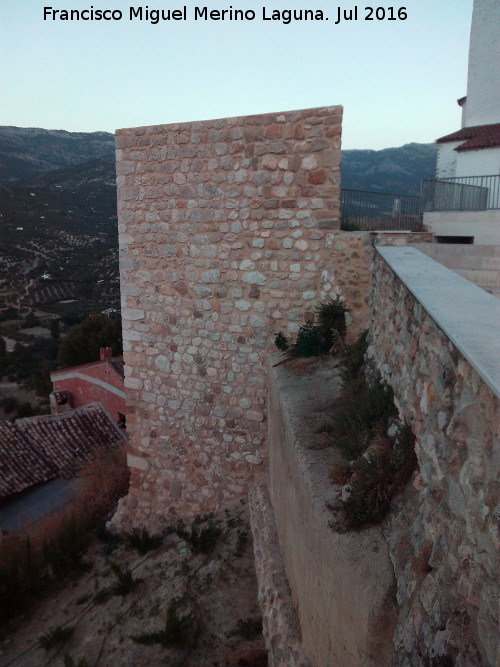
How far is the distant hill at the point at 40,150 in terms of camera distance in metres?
48.9

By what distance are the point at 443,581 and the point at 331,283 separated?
340cm

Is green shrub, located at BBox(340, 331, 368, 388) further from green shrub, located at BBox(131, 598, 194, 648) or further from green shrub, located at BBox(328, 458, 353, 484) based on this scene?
green shrub, located at BBox(131, 598, 194, 648)

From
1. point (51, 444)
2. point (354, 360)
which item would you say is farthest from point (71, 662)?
point (51, 444)

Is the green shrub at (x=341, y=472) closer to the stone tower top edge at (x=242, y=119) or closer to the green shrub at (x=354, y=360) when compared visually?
the green shrub at (x=354, y=360)

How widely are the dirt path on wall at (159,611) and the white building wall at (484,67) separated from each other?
13686 mm

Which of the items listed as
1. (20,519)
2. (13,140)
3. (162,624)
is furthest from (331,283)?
(13,140)

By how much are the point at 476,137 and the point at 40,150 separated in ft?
187

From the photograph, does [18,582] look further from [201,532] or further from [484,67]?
[484,67]

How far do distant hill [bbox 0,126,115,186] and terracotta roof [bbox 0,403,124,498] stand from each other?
37968 mm

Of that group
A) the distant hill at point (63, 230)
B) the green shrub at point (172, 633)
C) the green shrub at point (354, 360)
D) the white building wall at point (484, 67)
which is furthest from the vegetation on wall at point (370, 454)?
the distant hill at point (63, 230)

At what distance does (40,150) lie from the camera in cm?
5788

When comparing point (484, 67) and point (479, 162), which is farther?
point (484, 67)

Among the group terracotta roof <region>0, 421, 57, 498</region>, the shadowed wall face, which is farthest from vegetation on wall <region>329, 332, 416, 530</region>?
terracotta roof <region>0, 421, 57, 498</region>

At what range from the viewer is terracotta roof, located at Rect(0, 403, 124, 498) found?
11758mm
